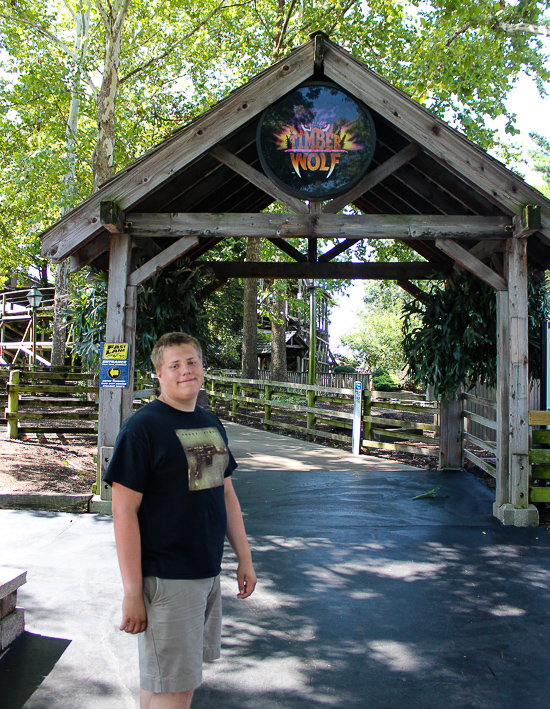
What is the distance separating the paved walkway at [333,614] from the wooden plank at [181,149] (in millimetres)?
2905

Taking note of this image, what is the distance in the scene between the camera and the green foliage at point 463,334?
6.86 m

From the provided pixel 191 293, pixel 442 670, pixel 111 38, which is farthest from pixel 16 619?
pixel 111 38

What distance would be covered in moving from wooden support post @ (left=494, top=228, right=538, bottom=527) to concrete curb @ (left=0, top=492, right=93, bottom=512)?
439cm

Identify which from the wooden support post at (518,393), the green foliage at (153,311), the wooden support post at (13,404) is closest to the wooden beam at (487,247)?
the wooden support post at (518,393)

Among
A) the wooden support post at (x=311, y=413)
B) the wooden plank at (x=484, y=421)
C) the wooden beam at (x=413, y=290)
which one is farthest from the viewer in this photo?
the wooden support post at (x=311, y=413)

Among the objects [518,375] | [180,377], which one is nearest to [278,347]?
[518,375]

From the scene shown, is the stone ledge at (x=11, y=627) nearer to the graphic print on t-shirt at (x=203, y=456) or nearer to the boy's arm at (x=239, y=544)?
the boy's arm at (x=239, y=544)

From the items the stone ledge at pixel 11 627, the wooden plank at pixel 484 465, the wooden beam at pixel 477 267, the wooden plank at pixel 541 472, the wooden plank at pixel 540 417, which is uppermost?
the wooden beam at pixel 477 267

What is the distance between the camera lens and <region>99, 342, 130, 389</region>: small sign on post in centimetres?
600

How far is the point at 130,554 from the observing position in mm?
1990

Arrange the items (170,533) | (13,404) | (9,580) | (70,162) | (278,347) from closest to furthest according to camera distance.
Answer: (170,533), (9,580), (13,404), (70,162), (278,347)

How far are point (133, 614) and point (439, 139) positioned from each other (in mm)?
5369

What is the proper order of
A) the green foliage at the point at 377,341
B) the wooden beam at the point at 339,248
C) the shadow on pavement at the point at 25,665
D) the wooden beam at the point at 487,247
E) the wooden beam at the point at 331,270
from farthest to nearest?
the green foliage at the point at 377,341 < the wooden beam at the point at 339,248 < the wooden beam at the point at 331,270 < the wooden beam at the point at 487,247 < the shadow on pavement at the point at 25,665

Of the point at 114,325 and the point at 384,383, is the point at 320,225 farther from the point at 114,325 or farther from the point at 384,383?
the point at 384,383
